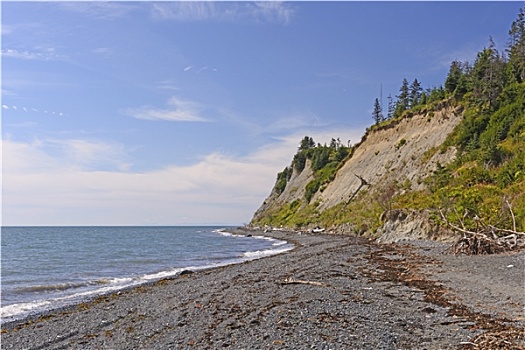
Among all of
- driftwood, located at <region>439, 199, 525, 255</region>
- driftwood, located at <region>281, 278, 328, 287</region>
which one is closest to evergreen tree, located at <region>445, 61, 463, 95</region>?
driftwood, located at <region>439, 199, 525, 255</region>

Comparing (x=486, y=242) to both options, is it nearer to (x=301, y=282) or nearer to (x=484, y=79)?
(x=301, y=282)

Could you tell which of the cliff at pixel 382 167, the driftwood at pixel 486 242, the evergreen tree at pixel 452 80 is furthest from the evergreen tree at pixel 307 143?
the driftwood at pixel 486 242

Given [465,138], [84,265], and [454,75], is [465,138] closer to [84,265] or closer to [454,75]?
[454,75]

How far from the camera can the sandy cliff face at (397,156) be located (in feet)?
156

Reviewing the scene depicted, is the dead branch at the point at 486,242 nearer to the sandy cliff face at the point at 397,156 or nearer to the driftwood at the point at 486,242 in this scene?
the driftwood at the point at 486,242

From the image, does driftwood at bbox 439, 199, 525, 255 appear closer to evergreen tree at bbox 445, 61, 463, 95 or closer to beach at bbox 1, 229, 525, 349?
beach at bbox 1, 229, 525, 349

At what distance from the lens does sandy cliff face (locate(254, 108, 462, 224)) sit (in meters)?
47.6

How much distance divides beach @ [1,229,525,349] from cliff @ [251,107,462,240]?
19.5 metres

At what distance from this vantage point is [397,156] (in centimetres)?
5569

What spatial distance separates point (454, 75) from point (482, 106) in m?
11.0

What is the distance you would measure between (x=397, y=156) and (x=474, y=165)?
62.2 feet

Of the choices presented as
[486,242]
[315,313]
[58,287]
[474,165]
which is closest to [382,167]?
[474,165]

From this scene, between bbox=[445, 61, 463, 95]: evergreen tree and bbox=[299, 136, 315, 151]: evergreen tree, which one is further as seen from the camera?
bbox=[299, 136, 315, 151]: evergreen tree

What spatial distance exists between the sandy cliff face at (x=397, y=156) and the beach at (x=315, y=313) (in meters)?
31.2
